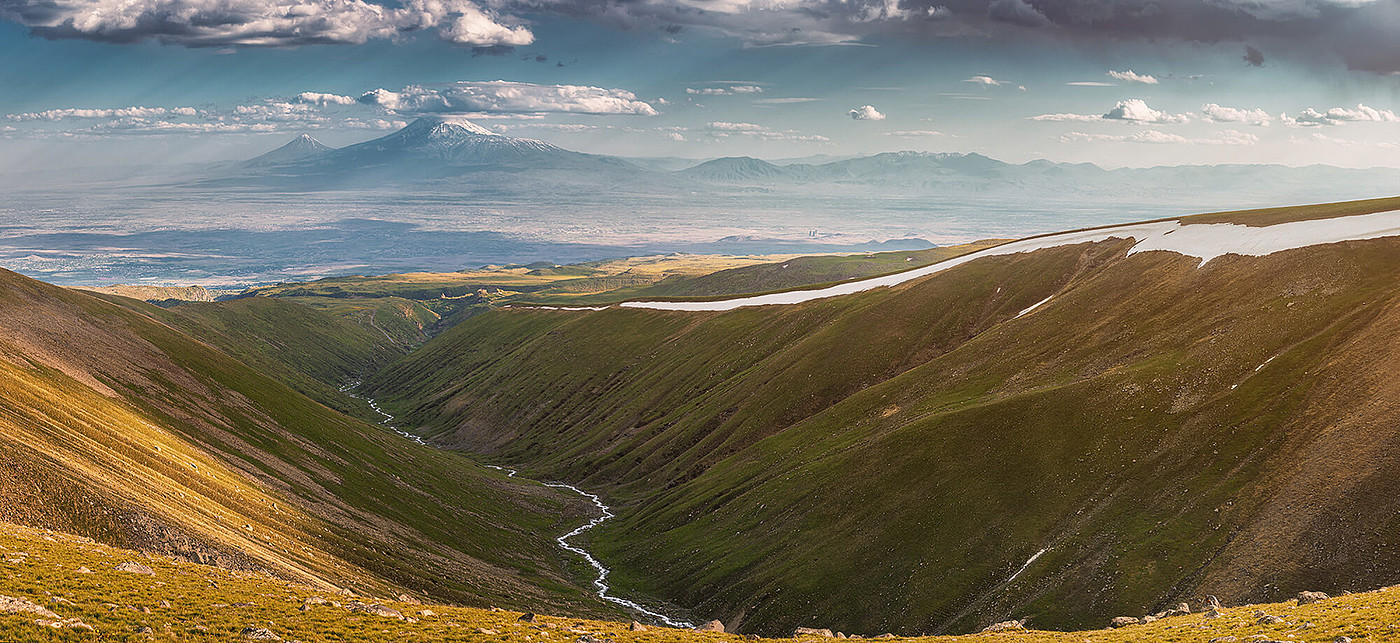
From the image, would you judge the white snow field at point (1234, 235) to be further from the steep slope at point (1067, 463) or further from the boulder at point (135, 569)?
the boulder at point (135, 569)

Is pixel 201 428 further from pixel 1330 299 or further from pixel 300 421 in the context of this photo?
pixel 1330 299

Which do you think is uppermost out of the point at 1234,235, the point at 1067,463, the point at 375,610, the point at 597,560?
the point at 1234,235

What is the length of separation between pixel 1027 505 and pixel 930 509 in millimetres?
9110

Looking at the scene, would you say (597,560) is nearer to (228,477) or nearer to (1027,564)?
(228,477)

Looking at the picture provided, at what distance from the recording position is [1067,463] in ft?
266

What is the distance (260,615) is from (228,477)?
52.3m

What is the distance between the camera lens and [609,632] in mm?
46688

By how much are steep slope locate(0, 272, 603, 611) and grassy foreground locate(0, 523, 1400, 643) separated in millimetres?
9042

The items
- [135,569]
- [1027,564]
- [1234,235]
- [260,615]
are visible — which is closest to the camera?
[260,615]

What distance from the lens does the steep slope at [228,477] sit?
189ft

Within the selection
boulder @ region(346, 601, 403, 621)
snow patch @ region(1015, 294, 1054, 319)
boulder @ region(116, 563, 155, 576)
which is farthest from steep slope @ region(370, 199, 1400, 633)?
boulder @ region(116, 563, 155, 576)

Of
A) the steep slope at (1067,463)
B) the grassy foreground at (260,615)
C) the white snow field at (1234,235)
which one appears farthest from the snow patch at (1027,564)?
the white snow field at (1234,235)

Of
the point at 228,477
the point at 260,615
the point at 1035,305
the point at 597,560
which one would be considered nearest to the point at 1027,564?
the point at 260,615

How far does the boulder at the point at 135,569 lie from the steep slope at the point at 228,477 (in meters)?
12.2
